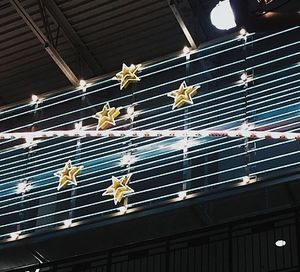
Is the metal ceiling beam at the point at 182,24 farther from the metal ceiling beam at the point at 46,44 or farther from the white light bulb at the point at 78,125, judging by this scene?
the white light bulb at the point at 78,125

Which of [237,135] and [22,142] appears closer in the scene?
[237,135]

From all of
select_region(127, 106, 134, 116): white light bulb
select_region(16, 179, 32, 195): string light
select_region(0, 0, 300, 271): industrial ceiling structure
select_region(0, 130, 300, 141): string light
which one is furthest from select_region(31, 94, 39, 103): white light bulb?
select_region(127, 106, 134, 116): white light bulb

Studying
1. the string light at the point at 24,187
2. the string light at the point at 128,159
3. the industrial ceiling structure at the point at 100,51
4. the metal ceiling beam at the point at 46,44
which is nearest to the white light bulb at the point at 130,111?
the string light at the point at 128,159

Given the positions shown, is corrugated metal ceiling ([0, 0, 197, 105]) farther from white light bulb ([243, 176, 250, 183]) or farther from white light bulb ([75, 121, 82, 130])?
white light bulb ([243, 176, 250, 183])

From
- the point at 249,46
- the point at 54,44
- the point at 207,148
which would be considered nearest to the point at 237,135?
the point at 207,148

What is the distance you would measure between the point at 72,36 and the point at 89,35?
214mm

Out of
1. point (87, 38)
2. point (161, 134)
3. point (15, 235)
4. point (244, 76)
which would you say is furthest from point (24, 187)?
point (244, 76)

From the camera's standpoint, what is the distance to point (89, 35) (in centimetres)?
859

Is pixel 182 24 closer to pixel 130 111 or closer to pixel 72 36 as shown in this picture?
pixel 130 111

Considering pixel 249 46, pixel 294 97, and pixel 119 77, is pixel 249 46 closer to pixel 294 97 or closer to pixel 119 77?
pixel 294 97

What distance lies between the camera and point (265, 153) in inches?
304

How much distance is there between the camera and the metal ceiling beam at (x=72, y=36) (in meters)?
8.10

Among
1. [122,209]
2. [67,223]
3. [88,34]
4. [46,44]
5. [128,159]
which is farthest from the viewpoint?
[88,34]

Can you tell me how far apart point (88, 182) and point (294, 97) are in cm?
260
